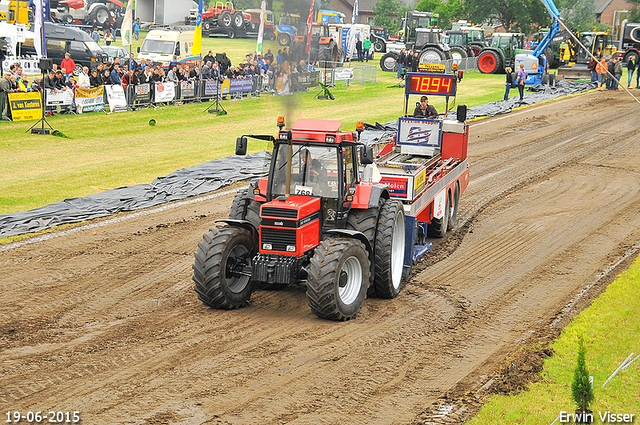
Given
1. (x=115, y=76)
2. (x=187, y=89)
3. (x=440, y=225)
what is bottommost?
(x=440, y=225)

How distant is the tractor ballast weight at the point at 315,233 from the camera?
877cm

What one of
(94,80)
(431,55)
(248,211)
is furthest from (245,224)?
(431,55)

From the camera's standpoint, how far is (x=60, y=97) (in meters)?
24.2

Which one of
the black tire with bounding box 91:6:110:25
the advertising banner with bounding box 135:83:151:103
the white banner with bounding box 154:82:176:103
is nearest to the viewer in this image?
the advertising banner with bounding box 135:83:151:103

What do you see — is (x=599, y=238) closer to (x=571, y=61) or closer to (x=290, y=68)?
(x=290, y=68)

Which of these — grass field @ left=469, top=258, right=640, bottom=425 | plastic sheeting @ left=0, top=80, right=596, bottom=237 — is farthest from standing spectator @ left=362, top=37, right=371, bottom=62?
grass field @ left=469, top=258, right=640, bottom=425

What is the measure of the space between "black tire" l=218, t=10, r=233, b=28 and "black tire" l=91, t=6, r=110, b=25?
9.27 m

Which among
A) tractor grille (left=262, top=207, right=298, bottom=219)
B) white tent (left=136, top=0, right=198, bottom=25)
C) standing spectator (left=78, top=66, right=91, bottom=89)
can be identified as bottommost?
tractor grille (left=262, top=207, right=298, bottom=219)

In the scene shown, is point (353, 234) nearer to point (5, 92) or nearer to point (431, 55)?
point (5, 92)

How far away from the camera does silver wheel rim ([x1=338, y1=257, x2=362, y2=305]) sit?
8.95 meters

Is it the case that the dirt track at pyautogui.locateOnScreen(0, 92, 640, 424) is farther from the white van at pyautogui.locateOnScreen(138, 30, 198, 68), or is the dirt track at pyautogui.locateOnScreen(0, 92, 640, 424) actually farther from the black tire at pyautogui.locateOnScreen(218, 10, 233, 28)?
the black tire at pyautogui.locateOnScreen(218, 10, 233, 28)

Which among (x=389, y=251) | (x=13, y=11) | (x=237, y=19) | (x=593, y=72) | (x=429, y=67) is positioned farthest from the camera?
(x=237, y=19)

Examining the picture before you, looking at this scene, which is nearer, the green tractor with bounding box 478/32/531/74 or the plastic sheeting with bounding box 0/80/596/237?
the plastic sheeting with bounding box 0/80/596/237

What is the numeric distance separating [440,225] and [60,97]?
16095 millimetres
